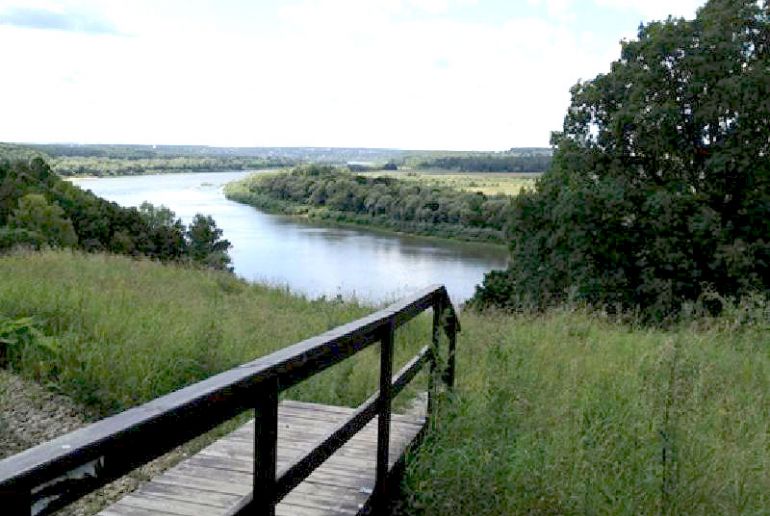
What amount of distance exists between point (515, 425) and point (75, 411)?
3.46 meters

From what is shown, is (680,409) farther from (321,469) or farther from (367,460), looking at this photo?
(321,469)

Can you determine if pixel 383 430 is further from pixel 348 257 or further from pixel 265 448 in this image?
pixel 348 257

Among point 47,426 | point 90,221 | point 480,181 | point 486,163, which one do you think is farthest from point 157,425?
point 486,163

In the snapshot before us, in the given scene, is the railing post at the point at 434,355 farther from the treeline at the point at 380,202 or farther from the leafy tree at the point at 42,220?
the treeline at the point at 380,202

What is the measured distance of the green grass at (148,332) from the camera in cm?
620

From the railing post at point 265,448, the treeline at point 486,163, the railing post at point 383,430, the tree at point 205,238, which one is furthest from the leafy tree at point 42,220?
the railing post at point 265,448

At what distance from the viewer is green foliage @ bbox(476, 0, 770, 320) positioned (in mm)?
20250

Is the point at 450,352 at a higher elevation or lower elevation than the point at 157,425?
lower

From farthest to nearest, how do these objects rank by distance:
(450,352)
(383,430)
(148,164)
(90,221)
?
(148,164) < (90,221) < (450,352) < (383,430)

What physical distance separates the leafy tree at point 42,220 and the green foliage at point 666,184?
26535 mm

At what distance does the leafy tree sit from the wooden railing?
37.6 m

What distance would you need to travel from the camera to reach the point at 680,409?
165 inches

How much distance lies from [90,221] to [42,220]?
20.7 ft

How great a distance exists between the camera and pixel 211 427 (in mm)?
1889
